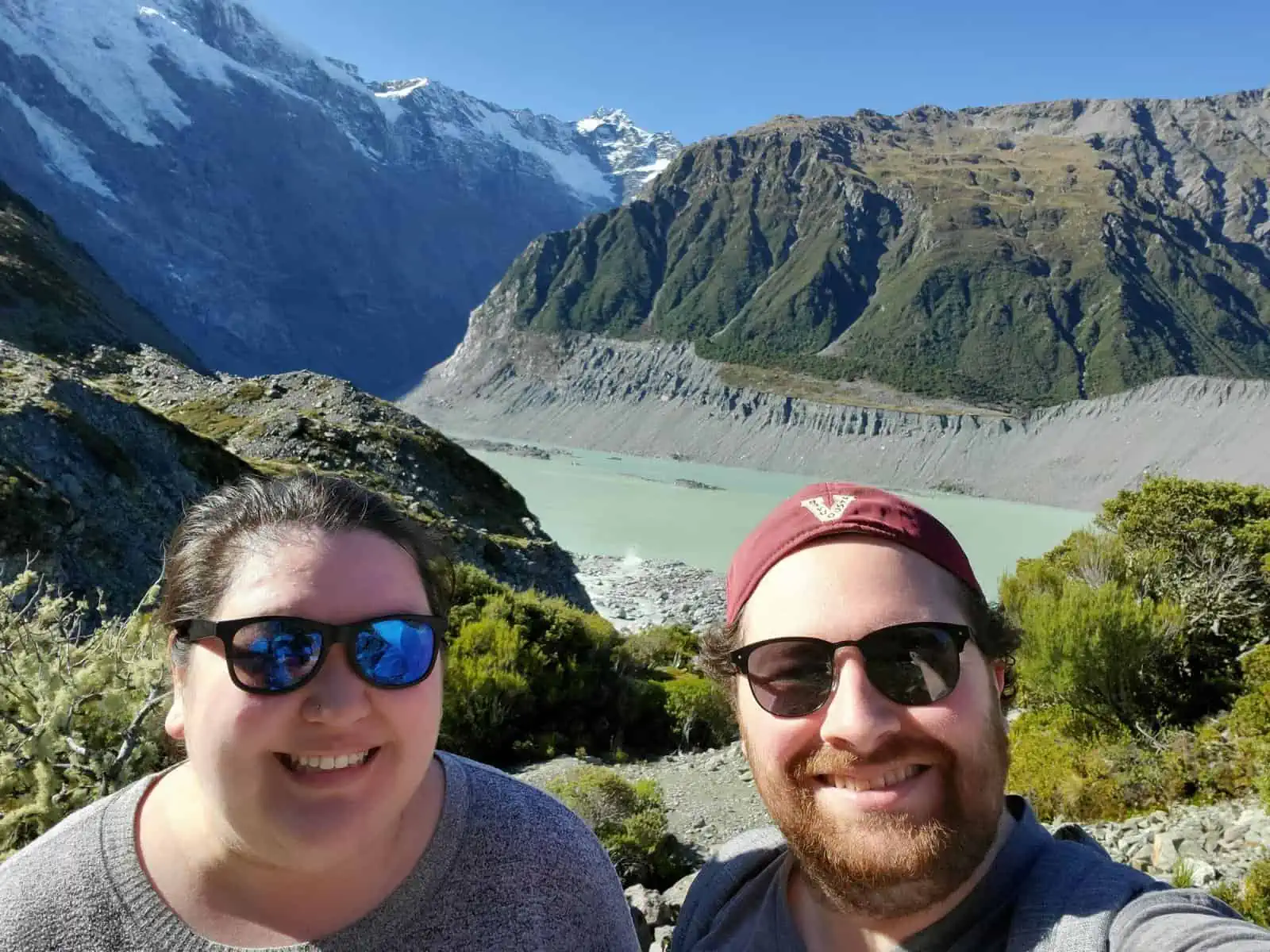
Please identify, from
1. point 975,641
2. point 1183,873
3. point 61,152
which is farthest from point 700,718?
point 61,152

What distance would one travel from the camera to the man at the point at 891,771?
1.94 meters

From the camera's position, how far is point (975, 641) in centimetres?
229

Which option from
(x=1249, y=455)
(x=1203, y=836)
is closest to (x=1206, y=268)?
(x=1249, y=455)

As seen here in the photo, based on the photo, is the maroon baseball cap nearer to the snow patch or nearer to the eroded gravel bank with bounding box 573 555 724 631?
the eroded gravel bank with bounding box 573 555 724 631

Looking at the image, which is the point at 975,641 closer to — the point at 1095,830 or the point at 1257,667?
the point at 1095,830

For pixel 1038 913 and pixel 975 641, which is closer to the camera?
pixel 1038 913

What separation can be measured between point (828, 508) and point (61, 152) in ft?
816

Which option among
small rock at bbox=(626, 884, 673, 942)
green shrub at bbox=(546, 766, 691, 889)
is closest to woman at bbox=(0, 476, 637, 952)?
small rock at bbox=(626, 884, 673, 942)

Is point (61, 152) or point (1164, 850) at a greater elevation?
point (61, 152)

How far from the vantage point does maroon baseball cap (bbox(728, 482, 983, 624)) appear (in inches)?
88.1

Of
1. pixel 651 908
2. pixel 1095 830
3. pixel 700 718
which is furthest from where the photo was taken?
pixel 700 718

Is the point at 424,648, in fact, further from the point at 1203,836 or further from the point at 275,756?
the point at 1203,836

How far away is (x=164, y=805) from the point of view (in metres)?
2.00

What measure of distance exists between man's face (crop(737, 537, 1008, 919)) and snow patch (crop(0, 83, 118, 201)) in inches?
9338
